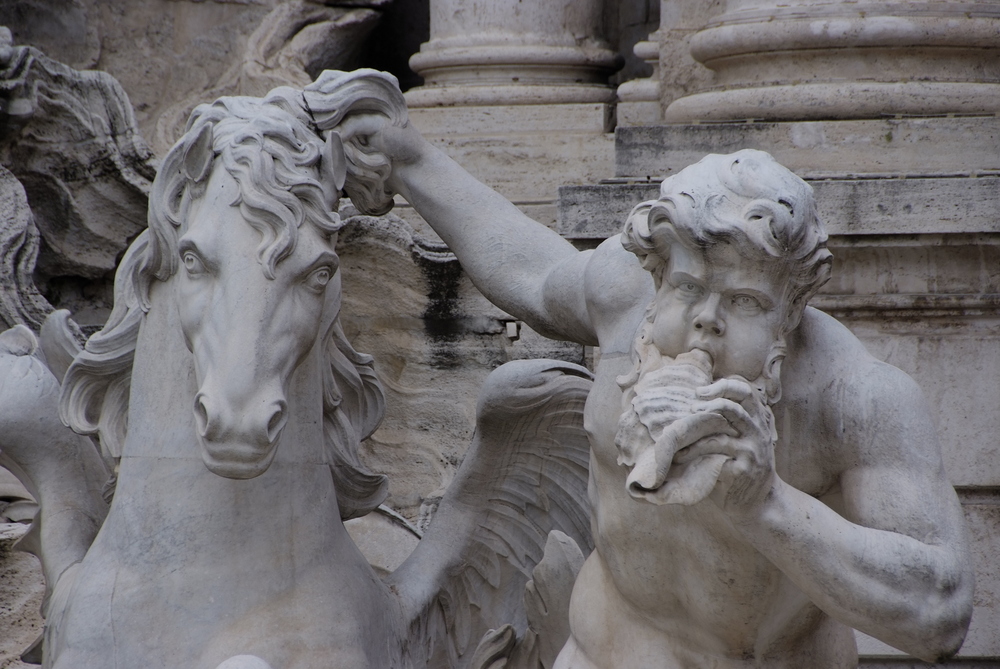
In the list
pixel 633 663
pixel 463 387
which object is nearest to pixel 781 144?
pixel 463 387

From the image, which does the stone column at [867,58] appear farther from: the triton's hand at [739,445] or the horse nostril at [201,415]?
the horse nostril at [201,415]

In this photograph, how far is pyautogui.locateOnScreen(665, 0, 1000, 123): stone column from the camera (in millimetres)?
4000

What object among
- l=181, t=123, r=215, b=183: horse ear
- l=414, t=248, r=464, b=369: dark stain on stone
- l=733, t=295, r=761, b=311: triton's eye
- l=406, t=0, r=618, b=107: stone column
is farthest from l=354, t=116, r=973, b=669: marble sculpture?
l=406, t=0, r=618, b=107: stone column

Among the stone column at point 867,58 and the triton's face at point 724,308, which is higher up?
the stone column at point 867,58

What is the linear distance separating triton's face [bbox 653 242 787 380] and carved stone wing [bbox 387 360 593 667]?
0.77 meters

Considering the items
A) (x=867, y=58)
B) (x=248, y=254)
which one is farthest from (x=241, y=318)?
(x=867, y=58)

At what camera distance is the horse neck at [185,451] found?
2.51m

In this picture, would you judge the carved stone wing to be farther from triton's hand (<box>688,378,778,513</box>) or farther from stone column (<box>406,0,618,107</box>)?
stone column (<box>406,0,618,107</box>)

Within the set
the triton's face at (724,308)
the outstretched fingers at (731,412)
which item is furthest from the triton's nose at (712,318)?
the outstretched fingers at (731,412)

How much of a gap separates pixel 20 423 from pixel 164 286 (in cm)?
48

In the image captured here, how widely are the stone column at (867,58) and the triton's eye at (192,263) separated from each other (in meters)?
2.23

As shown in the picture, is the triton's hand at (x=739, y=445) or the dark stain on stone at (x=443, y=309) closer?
the triton's hand at (x=739, y=445)

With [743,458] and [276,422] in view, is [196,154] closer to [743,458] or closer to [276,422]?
[276,422]

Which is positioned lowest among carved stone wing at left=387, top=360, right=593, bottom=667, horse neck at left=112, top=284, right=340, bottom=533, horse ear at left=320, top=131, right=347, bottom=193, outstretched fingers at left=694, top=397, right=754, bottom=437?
carved stone wing at left=387, top=360, right=593, bottom=667
